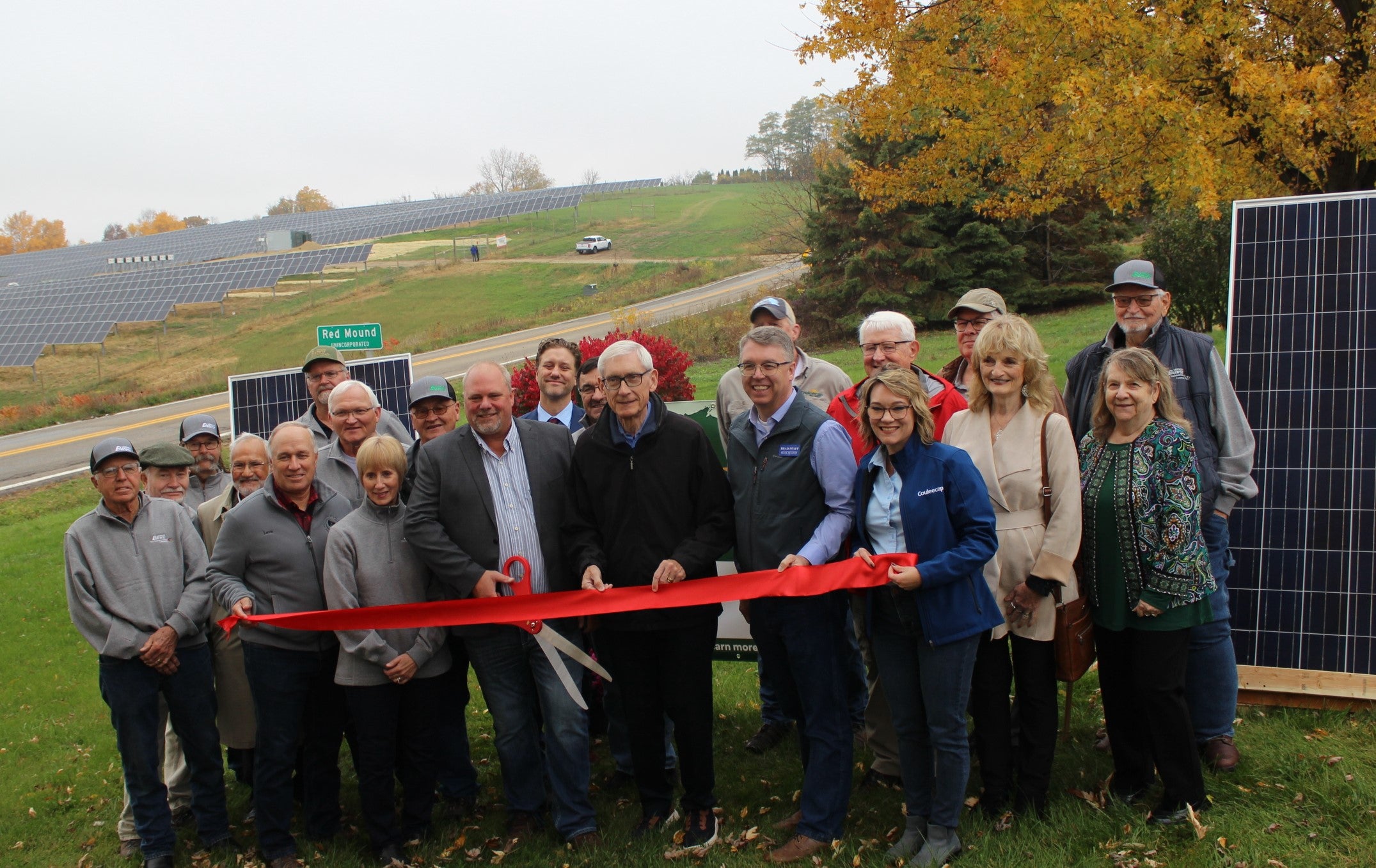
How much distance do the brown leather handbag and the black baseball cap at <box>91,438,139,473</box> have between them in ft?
14.8

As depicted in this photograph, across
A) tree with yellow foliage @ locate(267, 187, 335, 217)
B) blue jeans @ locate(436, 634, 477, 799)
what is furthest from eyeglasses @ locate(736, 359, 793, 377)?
tree with yellow foliage @ locate(267, 187, 335, 217)

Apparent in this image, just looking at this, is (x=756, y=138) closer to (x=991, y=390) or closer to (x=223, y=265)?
(x=223, y=265)

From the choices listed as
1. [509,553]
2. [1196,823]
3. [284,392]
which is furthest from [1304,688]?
[284,392]

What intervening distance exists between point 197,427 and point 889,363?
15.4ft

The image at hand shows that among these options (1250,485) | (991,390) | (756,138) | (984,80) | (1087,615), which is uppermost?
(756,138)

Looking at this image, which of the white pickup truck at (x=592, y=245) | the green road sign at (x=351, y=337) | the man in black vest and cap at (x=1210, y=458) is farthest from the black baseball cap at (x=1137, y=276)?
the white pickup truck at (x=592, y=245)

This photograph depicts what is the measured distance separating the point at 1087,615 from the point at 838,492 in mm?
1279

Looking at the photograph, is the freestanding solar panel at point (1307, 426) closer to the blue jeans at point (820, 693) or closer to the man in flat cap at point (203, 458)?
the blue jeans at point (820, 693)

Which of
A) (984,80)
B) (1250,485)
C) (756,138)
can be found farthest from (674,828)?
(756,138)

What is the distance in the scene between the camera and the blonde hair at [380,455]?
4820mm

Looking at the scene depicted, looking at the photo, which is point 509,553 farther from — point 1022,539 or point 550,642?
point 1022,539

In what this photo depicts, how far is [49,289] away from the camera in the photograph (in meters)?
52.1

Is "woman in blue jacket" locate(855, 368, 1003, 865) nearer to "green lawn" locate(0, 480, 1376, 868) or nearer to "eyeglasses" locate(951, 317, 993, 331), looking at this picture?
"green lawn" locate(0, 480, 1376, 868)

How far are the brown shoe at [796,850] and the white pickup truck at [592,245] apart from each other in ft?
187
